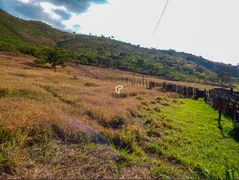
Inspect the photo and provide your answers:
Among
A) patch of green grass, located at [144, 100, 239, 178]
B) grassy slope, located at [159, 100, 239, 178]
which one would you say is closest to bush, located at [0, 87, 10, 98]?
patch of green grass, located at [144, 100, 239, 178]

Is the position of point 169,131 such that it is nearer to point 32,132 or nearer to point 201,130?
point 201,130

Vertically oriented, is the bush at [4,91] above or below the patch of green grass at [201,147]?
above

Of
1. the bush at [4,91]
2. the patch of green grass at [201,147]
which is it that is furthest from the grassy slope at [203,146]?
the bush at [4,91]

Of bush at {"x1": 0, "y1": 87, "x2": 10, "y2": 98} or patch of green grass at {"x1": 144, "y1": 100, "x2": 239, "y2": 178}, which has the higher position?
bush at {"x1": 0, "y1": 87, "x2": 10, "y2": 98}

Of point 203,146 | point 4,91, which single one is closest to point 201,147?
point 203,146

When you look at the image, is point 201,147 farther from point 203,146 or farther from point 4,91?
point 4,91

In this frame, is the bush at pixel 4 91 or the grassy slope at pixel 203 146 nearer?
the grassy slope at pixel 203 146

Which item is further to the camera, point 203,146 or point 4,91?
point 4,91

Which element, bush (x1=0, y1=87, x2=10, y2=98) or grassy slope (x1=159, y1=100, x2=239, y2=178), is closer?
grassy slope (x1=159, y1=100, x2=239, y2=178)

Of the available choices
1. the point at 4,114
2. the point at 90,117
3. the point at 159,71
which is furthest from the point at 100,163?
the point at 159,71

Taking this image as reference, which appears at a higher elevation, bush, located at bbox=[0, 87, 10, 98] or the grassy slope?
bush, located at bbox=[0, 87, 10, 98]

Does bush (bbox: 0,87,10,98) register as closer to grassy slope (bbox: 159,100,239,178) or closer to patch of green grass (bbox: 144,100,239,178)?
patch of green grass (bbox: 144,100,239,178)

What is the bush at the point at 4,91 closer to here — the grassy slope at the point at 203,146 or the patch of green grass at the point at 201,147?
the patch of green grass at the point at 201,147

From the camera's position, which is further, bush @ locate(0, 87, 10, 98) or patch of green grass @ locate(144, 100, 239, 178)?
bush @ locate(0, 87, 10, 98)
